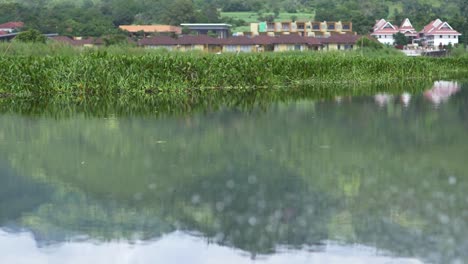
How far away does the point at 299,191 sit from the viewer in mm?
10914

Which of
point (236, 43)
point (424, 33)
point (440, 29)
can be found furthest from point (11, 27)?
point (424, 33)

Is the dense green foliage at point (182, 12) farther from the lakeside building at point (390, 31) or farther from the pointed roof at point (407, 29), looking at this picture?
the pointed roof at point (407, 29)

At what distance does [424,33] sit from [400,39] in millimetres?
11053

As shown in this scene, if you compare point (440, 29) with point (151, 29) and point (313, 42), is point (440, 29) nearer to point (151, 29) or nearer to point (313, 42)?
point (313, 42)

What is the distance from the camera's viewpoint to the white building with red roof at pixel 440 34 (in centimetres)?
13925

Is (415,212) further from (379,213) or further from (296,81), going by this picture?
(296,81)

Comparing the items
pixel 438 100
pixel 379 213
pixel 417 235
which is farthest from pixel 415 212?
pixel 438 100

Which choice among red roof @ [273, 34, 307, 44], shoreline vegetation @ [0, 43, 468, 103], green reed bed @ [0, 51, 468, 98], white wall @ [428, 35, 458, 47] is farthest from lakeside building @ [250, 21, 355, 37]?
green reed bed @ [0, 51, 468, 98]

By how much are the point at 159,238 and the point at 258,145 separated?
7057 millimetres

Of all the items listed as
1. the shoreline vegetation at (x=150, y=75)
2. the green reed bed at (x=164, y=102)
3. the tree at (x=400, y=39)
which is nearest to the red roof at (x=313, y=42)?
the tree at (x=400, y=39)

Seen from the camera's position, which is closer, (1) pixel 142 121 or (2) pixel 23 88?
(1) pixel 142 121

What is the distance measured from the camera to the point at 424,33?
5881 inches

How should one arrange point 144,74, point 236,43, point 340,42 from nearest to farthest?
1. point 144,74
2. point 236,43
3. point 340,42

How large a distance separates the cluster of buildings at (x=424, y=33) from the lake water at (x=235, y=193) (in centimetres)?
12531
